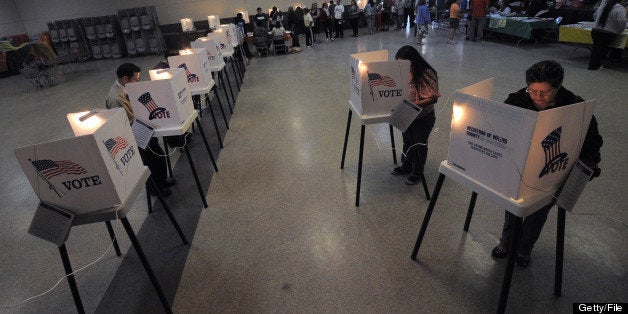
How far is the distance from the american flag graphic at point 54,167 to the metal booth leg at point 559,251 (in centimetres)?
253

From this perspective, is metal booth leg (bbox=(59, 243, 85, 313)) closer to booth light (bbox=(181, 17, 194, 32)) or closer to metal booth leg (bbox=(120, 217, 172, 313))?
metal booth leg (bbox=(120, 217, 172, 313))

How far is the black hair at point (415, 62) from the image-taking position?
2697 millimetres

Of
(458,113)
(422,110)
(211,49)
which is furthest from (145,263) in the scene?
(211,49)

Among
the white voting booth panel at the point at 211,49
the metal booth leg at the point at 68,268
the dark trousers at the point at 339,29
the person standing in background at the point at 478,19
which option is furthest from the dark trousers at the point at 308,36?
the metal booth leg at the point at 68,268

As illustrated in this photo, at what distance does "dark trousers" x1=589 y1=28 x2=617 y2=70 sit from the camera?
5.98 m

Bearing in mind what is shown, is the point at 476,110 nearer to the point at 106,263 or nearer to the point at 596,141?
the point at 596,141

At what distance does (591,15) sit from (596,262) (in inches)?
356

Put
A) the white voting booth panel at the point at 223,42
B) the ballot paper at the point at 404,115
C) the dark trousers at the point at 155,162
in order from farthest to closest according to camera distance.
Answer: the white voting booth panel at the point at 223,42 < the dark trousers at the point at 155,162 < the ballot paper at the point at 404,115

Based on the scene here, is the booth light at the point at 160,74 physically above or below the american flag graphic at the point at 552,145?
above

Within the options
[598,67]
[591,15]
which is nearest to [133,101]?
[598,67]

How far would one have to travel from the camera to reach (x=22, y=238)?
3053 millimetres

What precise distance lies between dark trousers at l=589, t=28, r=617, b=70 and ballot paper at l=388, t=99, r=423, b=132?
5932 mm

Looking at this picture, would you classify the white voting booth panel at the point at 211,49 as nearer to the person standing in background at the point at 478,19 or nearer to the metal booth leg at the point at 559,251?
the metal booth leg at the point at 559,251

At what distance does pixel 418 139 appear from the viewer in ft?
10.1
